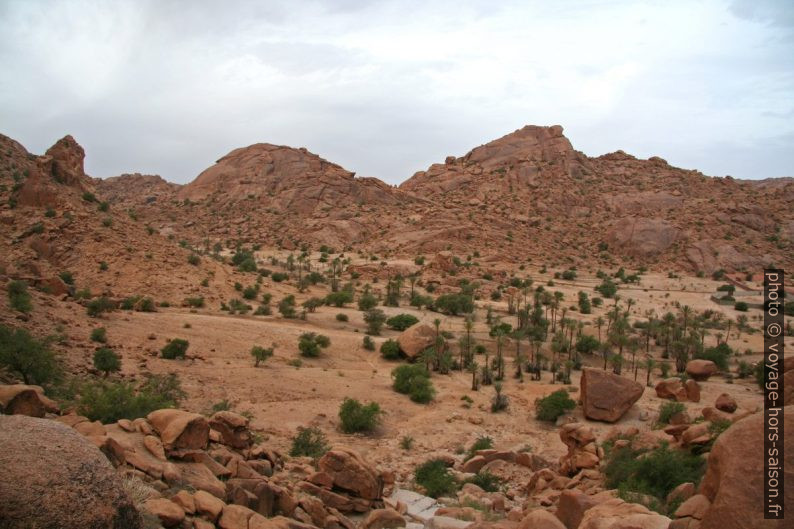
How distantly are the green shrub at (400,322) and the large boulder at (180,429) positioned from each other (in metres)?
28.8

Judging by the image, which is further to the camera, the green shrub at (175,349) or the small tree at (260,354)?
the small tree at (260,354)

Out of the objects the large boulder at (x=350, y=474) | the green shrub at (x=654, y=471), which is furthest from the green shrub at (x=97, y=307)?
the green shrub at (x=654, y=471)

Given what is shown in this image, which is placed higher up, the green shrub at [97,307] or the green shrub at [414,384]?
the green shrub at [97,307]

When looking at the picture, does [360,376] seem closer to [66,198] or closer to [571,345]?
[571,345]

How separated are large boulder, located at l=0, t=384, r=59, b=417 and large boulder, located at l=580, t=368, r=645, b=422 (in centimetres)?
2070

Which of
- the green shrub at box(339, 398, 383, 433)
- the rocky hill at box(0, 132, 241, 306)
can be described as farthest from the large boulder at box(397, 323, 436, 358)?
the rocky hill at box(0, 132, 241, 306)

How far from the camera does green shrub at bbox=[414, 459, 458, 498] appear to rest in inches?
648

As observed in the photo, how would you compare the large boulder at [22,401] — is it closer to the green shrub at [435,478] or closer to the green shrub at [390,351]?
the green shrub at [435,478]

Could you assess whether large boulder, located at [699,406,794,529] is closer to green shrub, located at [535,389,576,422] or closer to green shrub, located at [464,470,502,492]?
green shrub, located at [464,470,502,492]

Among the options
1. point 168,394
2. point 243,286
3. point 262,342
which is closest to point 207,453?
point 168,394

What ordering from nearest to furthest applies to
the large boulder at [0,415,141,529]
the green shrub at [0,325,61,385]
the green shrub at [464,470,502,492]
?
the large boulder at [0,415,141,529], the green shrub at [0,325,61,385], the green shrub at [464,470,502,492]

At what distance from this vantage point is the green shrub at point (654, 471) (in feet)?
43.1

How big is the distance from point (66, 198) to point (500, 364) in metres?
30.2

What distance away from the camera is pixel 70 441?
5.92 meters
